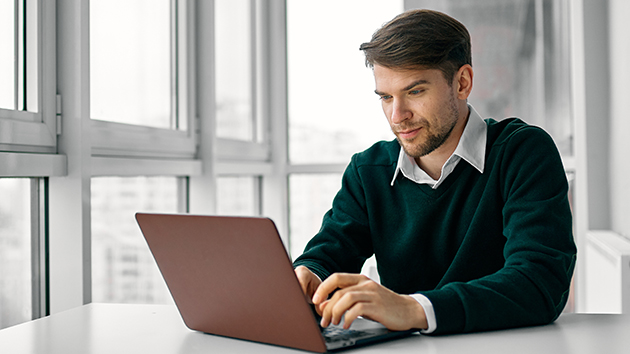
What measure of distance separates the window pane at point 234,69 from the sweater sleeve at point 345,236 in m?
1.16

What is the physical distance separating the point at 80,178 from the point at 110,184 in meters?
0.26

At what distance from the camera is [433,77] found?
4.07 ft

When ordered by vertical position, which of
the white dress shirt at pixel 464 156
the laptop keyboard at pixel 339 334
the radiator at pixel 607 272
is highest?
the white dress shirt at pixel 464 156

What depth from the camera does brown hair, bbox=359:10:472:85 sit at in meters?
1.21

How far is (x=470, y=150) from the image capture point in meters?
1.25

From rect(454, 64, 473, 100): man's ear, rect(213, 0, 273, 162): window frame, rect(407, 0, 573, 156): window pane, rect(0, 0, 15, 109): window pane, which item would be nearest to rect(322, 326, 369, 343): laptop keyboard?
rect(454, 64, 473, 100): man's ear

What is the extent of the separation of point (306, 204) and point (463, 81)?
180 centimetres

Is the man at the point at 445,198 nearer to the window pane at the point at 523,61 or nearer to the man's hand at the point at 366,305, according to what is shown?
the man's hand at the point at 366,305

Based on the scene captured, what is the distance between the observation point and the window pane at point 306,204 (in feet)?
9.86

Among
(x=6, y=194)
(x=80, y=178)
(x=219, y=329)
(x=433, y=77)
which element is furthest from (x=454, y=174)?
(x=6, y=194)

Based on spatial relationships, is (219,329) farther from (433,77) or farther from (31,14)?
(31,14)

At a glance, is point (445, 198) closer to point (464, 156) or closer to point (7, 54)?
point (464, 156)

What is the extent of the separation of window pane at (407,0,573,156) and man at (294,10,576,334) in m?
1.45

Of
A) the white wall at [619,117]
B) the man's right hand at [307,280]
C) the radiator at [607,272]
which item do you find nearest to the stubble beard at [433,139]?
the man's right hand at [307,280]
